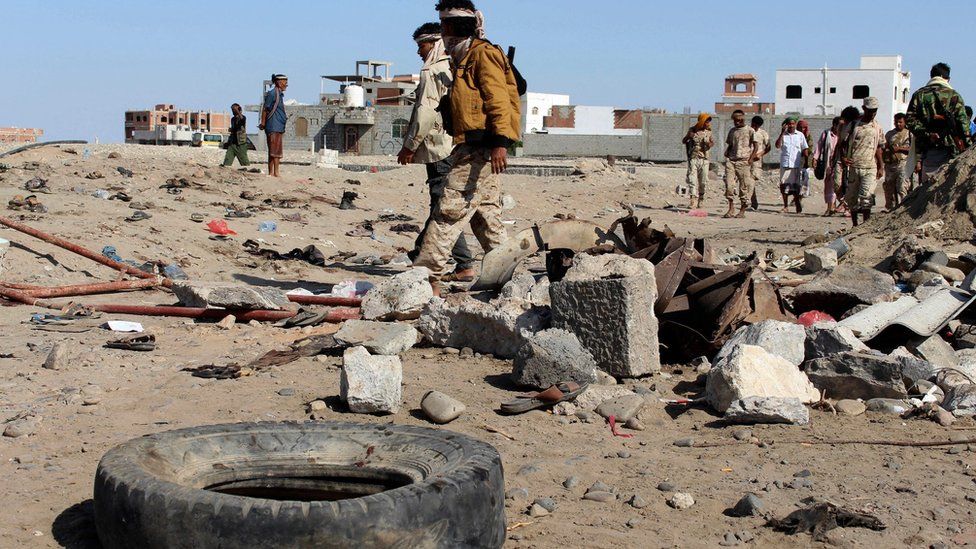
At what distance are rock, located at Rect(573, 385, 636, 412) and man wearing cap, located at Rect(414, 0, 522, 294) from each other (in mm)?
2170

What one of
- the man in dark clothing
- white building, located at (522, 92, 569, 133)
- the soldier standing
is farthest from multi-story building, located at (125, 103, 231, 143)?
the soldier standing

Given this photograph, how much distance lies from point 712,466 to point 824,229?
11.0 m

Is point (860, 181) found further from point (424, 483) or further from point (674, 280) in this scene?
point (424, 483)

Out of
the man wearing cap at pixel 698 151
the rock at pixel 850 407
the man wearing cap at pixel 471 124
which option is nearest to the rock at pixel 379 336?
the man wearing cap at pixel 471 124

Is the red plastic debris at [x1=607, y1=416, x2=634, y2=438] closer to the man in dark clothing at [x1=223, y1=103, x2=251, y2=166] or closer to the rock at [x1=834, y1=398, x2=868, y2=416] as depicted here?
the rock at [x1=834, y1=398, x2=868, y2=416]

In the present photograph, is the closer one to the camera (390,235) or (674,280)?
(674,280)

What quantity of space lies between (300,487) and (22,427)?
1.49 m

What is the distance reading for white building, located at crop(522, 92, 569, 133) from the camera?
72387 millimetres

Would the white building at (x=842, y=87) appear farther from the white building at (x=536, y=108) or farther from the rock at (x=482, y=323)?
the rock at (x=482, y=323)

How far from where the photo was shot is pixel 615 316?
506 centimetres

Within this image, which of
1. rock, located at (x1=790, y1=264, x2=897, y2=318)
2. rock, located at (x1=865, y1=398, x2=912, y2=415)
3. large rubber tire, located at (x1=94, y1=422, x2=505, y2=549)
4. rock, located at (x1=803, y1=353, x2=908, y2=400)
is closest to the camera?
large rubber tire, located at (x1=94, y1=422, x2=505, y2=549)

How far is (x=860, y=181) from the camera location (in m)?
12.3

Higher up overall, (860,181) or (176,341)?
(860,181)

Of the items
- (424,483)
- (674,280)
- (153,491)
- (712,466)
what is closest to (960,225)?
(674,280)
